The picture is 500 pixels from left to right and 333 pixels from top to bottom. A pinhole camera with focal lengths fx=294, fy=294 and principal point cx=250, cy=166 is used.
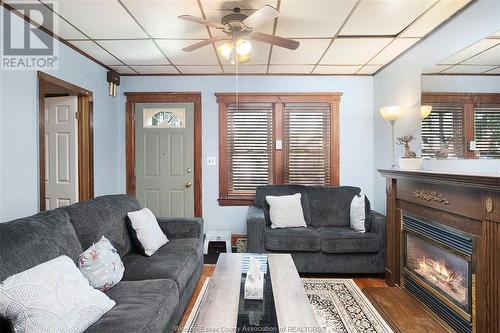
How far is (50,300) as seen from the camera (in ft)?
4.45

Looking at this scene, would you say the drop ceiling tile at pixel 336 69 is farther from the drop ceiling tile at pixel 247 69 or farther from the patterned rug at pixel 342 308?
the patterned rug at pixel 342 308

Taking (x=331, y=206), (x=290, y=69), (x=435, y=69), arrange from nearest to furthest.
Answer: (x=435, y=69)
(x=331, y=206)
(x=290, y=69)

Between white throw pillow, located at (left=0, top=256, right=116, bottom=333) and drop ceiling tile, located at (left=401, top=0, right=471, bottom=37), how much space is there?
128 inches

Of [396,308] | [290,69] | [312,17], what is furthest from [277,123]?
[396,308]

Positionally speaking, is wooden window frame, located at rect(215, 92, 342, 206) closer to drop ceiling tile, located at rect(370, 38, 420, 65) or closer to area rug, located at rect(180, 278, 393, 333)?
drop ceiling tile, located at rect(370, 38, 420, 65)

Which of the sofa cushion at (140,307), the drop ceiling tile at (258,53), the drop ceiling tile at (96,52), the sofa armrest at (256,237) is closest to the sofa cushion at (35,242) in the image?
the sofa cushion at (140,307)

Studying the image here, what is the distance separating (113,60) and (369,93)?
3631mm

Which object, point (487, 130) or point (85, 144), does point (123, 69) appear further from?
point (487, 130)


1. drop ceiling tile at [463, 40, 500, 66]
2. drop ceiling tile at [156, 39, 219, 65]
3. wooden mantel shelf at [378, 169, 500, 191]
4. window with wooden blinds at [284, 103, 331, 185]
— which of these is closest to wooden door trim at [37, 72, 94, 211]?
drop ceiling tile at [156, 39, 219, 65]

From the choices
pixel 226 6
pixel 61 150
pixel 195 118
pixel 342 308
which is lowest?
pixel 342 308

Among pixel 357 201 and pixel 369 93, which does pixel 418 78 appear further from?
pixel 357 201

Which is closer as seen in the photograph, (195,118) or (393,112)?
(393,112)

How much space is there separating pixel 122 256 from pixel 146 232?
10.6 inches

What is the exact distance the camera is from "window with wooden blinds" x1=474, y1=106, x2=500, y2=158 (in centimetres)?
219
